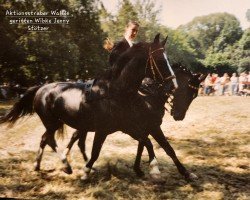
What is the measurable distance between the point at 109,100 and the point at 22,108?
2298 mm

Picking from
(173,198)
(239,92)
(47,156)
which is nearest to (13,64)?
(47,156)

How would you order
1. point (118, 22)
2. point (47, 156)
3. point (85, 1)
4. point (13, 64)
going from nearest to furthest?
point (47, 156), point (13, 64), point (85, 1), point (118, 22)


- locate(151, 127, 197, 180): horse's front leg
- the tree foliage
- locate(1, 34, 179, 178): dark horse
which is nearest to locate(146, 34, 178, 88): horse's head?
locate(1, 34, 179, 178): dark horse

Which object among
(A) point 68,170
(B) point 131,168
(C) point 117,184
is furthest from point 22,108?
(C) point 117,184

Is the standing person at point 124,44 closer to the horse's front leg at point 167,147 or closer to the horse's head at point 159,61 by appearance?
the horse's head at point 159,61

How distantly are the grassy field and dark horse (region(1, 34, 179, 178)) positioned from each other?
0.38 meters

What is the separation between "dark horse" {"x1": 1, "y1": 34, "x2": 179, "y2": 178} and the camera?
4344 mm

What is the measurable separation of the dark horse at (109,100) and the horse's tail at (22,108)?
40 centimetres

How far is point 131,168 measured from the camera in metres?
5.37

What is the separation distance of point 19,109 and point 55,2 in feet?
7.15

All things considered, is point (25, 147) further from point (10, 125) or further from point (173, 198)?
point (173, 198)

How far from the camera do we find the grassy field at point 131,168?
4.52 metres

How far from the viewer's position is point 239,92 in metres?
15.2

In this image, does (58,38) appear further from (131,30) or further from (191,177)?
(191,177)
